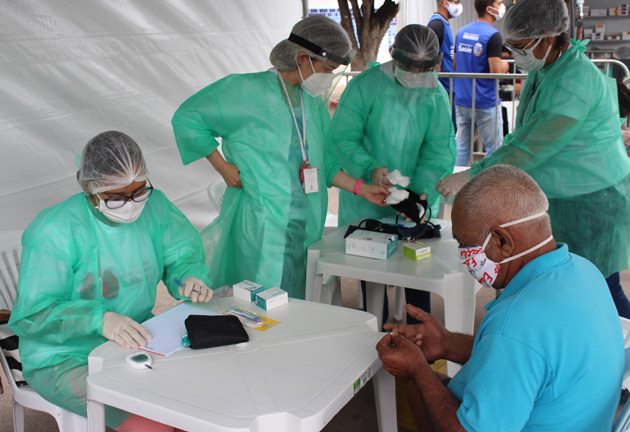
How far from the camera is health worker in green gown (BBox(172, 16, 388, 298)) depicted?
2.38 meters

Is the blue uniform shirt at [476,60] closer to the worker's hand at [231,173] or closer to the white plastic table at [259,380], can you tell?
the worker's hand at [231,173]

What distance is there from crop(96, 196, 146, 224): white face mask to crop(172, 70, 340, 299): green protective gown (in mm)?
618

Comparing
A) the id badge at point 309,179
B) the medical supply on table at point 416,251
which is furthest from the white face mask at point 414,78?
the medical supply on table at point 416,251

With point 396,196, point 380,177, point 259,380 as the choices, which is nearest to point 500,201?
point 259,380

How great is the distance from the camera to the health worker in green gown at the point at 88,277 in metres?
1.72

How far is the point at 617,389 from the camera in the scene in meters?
1.34

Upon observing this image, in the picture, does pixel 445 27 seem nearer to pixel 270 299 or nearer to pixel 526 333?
pixel 270 299

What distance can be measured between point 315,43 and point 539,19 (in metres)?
0.84

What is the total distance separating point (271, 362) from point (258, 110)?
1087mm

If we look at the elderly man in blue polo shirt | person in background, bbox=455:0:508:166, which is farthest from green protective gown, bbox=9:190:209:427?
person in background, bbox=455:0:508:166

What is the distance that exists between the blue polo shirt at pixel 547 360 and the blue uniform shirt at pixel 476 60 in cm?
433

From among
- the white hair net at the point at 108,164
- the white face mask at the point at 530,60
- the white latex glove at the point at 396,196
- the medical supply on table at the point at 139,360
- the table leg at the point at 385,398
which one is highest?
the white face mask at the point at 530,60

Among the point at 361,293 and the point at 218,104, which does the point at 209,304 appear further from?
the point at 361,293

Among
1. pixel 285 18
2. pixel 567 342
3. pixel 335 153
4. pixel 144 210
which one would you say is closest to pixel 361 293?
pixel 335 153
